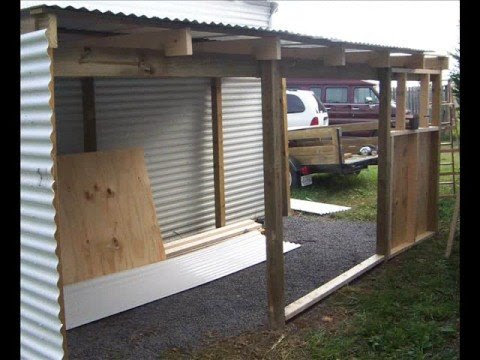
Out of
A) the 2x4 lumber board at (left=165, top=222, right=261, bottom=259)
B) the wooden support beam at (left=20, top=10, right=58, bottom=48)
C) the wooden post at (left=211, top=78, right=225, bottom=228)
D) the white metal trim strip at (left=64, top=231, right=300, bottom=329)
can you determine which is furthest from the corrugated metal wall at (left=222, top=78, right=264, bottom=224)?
the wooden support beam at (left=20, top=10, right=58, bottom=48)

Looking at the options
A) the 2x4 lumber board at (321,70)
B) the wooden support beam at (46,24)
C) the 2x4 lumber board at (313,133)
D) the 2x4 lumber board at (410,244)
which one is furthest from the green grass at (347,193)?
the wooden support beam at (46,24)

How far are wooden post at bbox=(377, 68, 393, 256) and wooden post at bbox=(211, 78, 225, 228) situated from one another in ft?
8.09

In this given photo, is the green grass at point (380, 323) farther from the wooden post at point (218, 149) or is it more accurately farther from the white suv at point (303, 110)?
the white suv at point (303, 110)

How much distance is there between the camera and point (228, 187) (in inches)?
357

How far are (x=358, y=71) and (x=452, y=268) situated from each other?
253cm

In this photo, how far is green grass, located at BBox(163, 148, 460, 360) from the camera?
15.5 feet

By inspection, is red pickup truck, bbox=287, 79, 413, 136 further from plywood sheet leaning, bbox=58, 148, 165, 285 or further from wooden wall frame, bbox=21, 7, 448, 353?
plywood sheet leaning, bbox=58, 148, 165, 285

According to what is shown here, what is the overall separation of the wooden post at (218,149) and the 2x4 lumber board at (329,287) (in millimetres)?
2492

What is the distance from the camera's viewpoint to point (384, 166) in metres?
7.13

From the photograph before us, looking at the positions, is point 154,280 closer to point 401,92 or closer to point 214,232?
point 214,232

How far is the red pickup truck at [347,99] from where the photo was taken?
56.0 feet

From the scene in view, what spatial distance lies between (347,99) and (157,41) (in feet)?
45.6

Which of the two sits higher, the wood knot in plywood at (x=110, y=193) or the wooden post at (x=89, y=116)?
the wooden post at (x=89, y=116)
